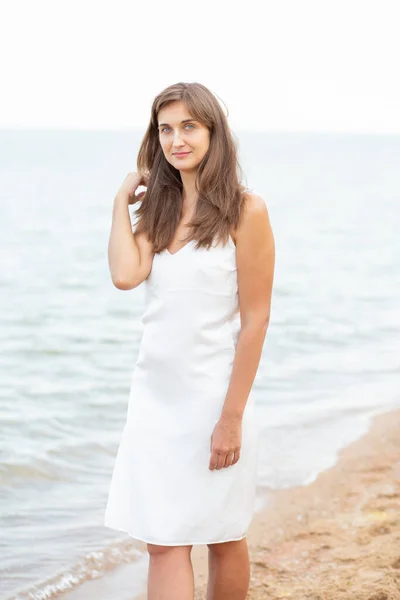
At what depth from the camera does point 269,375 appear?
8.29 meters

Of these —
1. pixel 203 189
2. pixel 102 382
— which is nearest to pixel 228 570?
pixel 203 189

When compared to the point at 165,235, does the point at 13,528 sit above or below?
below

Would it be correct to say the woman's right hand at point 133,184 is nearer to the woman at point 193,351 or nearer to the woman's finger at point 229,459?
the woman at point 193,351

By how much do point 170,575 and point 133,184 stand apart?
1.20 m

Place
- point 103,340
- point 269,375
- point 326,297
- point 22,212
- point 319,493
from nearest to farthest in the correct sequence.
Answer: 1. point 319,493
2. point 269,375
3. point 103,340
4. point 326,297
5. point 22,212

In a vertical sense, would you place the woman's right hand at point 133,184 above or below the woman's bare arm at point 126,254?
above

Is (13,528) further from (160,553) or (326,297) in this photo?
(326,297)

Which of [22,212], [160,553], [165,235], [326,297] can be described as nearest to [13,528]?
[160,553]

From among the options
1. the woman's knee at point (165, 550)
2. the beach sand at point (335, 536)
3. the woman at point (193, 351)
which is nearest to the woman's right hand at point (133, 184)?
the woman at point (193, 351)

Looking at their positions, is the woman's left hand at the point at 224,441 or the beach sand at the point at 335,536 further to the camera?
the beach sand at the point at 335,536

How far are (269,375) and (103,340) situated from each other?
2.37 meters

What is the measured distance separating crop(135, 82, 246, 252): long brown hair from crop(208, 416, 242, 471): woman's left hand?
0.51 meters

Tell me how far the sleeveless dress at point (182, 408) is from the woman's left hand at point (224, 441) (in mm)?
27

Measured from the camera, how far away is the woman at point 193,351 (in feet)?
9.21
